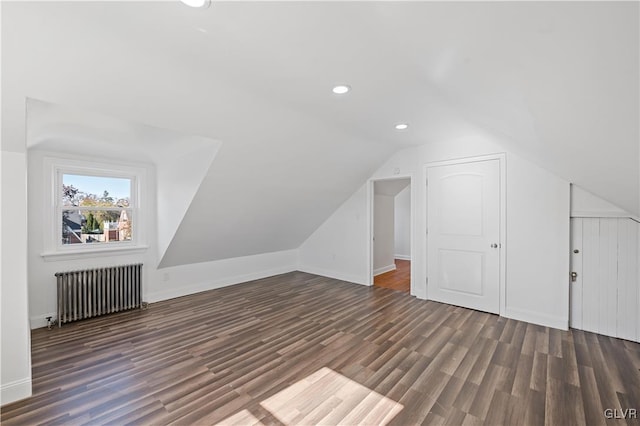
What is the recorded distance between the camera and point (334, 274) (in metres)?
5.84

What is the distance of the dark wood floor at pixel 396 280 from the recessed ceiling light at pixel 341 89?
3.64m

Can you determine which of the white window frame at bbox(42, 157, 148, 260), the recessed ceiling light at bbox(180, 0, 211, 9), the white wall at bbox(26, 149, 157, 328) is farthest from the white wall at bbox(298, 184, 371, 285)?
the recessed ceiling light at bbox(180, 0, 211, 9)

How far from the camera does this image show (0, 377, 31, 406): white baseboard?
6.71ft

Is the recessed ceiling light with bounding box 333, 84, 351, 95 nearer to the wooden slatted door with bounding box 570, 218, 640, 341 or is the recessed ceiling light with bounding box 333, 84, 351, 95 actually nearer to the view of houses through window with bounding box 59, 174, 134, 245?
the wooden slatted door with bounding box 570, 218, 640, 341

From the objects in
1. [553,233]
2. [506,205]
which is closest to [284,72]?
[506,205]

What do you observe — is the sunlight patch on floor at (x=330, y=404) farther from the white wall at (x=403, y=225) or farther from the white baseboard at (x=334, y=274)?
the white wall at (x=403, y=225)

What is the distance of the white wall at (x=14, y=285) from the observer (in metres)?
2.05

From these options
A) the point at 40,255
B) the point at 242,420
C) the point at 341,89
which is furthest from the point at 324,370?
the point at 40,255

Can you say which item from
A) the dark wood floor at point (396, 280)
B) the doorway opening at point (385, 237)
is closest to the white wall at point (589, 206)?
the dark wood floor at point (396, 280)

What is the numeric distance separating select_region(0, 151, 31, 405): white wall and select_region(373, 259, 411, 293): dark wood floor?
4.61 meters

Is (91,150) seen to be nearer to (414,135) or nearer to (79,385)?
(79,385)

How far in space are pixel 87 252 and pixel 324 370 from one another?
3533 mm

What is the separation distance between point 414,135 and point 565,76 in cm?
300

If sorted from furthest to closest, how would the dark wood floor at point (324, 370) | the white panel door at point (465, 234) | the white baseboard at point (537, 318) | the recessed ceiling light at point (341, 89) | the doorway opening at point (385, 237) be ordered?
the doorway opening at point (385, 237)
the white panel door at point (465, 234)
the white baseboard at point (537, 318)
the recessed ceiling light at point (341, 89)
the dark wood floor at point (324, 370)
